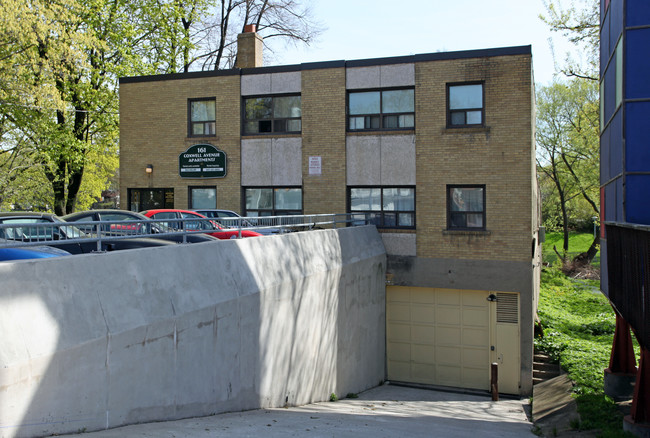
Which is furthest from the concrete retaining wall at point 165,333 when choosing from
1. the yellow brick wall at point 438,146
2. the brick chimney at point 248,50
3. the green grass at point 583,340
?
the brick chimney at point 248,50

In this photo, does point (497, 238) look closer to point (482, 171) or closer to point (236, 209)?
point (482, 171)

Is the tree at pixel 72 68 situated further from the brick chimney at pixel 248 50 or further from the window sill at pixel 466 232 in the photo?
the window sill at pixel 466 232

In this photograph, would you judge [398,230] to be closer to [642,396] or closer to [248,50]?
[248,50]

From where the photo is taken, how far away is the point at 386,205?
1861 centimetres

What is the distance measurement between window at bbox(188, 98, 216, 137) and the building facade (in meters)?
12.9

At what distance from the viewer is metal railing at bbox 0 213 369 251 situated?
686cm

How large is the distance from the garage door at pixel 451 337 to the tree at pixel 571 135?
28.0m

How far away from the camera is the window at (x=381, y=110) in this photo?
18.3 m

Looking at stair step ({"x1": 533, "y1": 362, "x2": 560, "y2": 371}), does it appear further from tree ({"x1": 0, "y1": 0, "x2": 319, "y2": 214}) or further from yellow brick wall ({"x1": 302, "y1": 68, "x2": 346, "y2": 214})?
tree ({"x1": 0, "y1": 0, "x2": 319, "y2": 214})

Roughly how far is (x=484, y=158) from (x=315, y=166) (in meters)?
5.57

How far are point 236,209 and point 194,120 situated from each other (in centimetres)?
370

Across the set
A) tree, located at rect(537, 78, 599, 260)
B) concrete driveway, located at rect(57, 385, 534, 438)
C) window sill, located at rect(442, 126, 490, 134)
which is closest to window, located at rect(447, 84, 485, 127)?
window sill, located at rect(442, 126, 490, 134)

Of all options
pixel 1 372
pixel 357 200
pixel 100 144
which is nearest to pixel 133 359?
pixel 1 372

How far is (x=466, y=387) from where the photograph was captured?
695 inches
